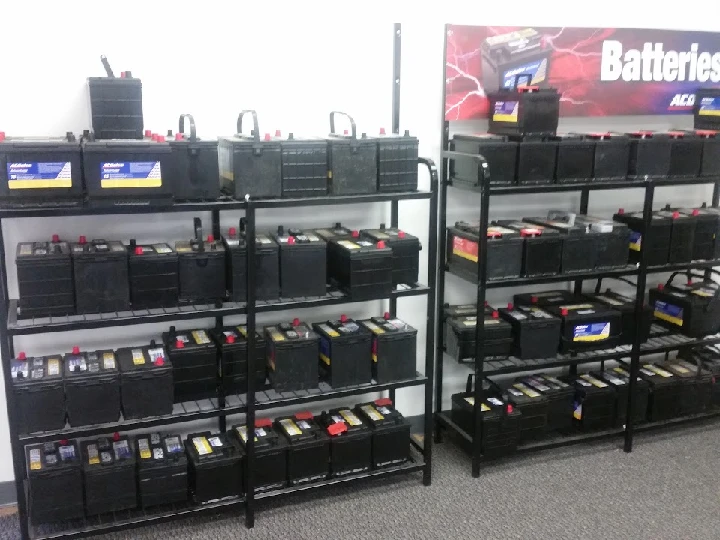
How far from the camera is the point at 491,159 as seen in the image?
3.26 m

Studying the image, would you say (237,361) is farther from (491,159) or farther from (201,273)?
(491,159)

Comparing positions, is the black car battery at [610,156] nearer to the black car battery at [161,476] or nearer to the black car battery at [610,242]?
the black car battery at [610,242]

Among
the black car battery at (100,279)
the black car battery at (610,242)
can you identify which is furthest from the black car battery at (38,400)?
the black car battery at (610,242)

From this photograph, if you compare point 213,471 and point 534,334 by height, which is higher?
point 534,334

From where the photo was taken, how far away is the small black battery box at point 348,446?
3.18 metres

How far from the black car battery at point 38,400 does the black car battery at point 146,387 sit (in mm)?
233

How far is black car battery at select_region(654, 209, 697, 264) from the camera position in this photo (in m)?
3.66

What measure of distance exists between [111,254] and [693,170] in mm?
2905

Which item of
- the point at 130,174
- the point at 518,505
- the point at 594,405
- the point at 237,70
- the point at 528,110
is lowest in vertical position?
the point at 518,505

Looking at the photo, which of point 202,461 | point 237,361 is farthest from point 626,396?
point 202,461

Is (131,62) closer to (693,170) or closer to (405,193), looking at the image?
(405,193)

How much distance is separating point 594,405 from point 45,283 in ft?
8.97

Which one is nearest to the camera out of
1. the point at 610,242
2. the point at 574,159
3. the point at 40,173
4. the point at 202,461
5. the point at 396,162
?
the point at 40,173

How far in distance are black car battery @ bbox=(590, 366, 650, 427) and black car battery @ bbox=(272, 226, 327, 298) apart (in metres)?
1.79
